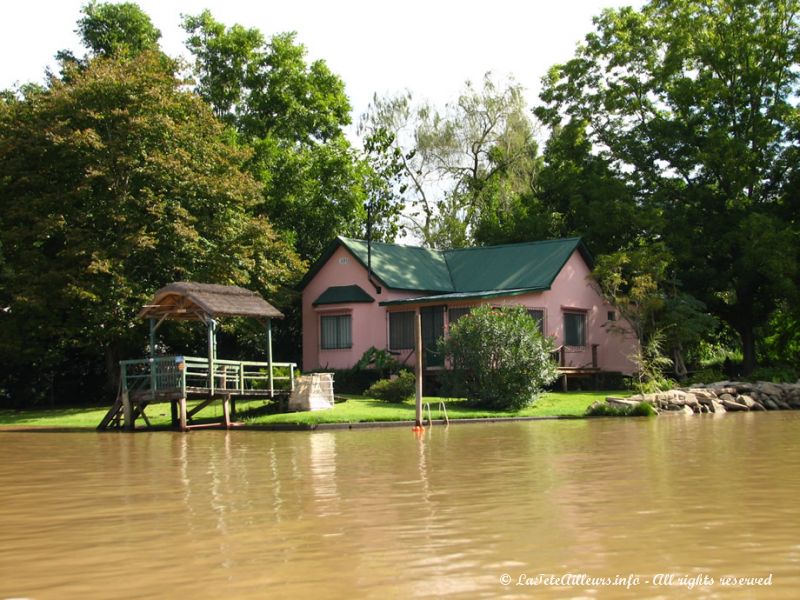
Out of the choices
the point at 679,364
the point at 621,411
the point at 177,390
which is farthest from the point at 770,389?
the point at 177,390

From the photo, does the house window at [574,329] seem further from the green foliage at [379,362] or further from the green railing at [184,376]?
the green railing at [184,376]

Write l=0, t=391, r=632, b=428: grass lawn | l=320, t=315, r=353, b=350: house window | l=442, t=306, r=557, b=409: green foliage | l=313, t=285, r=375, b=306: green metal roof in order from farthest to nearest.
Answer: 1. l=320, t=315, r=353, b=350: house window
2. l=313, t=285, r=375, b=306: green metal roof
3. l=442, t=306, r=557, b=409: green foliage
4. l=0, t=391, r=632, b=428: grass lawn

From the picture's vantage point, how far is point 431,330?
3397 centimetres

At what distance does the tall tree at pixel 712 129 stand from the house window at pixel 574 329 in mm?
4753

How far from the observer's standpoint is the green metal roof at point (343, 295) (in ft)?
116

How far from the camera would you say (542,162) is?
48125mm

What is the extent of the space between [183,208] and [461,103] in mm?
22155

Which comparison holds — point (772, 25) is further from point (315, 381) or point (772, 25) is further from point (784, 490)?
point (784, 490)

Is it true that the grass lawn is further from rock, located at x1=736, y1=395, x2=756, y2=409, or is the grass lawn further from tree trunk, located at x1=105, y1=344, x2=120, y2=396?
rock, located at x1=736, y1=395, x2=756, y2=409

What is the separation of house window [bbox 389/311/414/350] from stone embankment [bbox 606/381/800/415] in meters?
10.1

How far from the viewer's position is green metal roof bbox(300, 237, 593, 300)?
35.2 meters

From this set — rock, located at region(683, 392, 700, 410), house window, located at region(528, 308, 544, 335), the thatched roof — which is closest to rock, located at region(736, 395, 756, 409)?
rock, located at region(683, 392, 700, 410)

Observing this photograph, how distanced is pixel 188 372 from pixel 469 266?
53.5 ft

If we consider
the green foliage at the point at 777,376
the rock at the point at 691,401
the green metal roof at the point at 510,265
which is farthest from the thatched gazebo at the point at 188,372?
the green foliage at the point at 777,376
